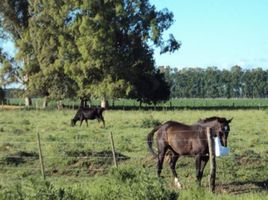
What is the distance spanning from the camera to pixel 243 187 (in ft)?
50.9

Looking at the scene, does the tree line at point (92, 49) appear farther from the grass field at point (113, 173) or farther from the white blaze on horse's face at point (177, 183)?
the white blaze on horse's face at point (177, 183)

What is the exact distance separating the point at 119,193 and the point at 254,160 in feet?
30.7

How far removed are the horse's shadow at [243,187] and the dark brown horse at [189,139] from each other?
2.31 feet

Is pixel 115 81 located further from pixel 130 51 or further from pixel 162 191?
pixel 162 191

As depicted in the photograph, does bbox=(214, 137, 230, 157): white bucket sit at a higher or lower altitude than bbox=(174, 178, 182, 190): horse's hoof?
higher

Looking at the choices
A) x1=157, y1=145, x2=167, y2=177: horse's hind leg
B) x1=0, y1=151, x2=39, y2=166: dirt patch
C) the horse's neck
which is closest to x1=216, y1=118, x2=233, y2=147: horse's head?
the horse's neck

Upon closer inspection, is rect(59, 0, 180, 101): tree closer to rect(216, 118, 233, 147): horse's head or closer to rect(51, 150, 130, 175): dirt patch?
rect(51, 150, 130, 175): dirt patch

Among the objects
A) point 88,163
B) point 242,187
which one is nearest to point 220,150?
point 242,187

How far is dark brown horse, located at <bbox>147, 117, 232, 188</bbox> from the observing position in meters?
15.4

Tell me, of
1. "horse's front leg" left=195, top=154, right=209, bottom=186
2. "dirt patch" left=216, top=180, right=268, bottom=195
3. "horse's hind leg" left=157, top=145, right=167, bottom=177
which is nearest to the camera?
"dirt patch" left=216, top=180, right=268, bottom=195

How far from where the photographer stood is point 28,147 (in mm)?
23312

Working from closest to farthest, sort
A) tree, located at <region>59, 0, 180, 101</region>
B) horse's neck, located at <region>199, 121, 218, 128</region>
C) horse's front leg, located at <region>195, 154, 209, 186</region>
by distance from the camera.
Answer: horse's front leg, located at <region>195, 154, 209, 186</region> < horse's neck, located at <region>199, 121, 218, 128</region> < tree, located at <region>59, 0, 180, 101</region>

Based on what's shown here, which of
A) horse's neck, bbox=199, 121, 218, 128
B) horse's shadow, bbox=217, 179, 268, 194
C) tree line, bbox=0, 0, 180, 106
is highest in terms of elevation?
tree line, bbox=0, 0, 180, 106

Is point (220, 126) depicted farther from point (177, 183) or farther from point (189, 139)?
point (177, 183)
